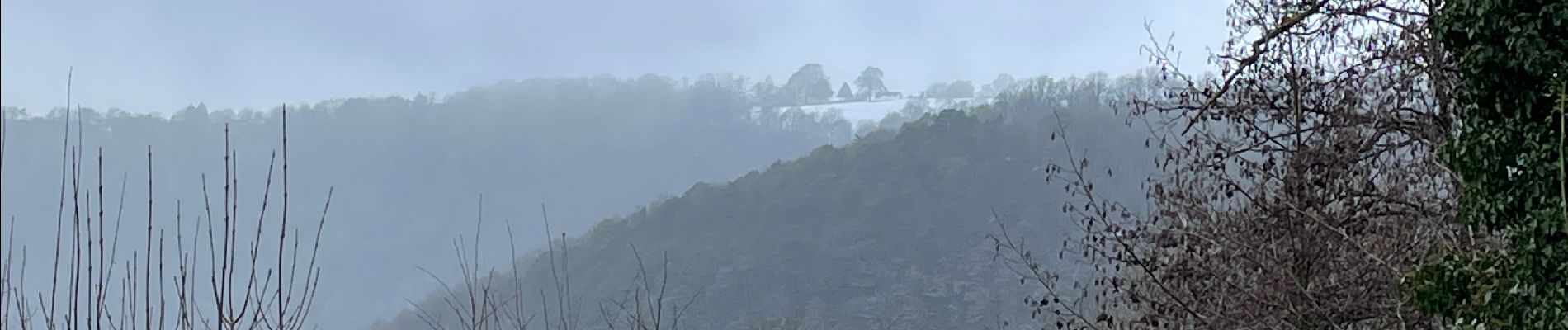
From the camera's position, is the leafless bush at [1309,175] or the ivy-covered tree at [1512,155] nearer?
the ivy-covered tree at [1512,155]

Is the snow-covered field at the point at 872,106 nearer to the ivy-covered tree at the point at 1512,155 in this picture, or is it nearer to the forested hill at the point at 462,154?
the forested hill at the point at 462,154

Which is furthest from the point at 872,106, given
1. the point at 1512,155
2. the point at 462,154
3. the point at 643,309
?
the point at 1512,155

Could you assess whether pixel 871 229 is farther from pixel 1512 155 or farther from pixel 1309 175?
pixel 1512 155

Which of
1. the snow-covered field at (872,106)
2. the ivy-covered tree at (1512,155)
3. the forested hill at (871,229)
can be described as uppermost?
the ivy-covered tree at (1512,155)

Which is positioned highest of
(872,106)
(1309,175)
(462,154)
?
(1309,175)

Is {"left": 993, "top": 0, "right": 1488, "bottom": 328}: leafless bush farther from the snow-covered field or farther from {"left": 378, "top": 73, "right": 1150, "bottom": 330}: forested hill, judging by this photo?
the snow-covered field

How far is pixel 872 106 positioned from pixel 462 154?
1790 cm

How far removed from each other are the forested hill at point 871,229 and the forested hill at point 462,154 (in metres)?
8.64

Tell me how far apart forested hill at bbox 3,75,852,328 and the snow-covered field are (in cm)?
97

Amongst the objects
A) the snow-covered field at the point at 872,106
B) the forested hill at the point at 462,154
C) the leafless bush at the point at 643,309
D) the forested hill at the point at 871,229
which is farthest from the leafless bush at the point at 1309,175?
the snow-covered field at the point at 872,106

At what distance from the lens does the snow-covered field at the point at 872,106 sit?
57822mm

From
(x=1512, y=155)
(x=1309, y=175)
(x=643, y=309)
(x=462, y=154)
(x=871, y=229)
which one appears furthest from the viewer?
(x=462, y=154)

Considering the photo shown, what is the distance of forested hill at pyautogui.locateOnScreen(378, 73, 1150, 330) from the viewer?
110 ft

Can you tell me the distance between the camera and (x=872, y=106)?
60.6 metres
